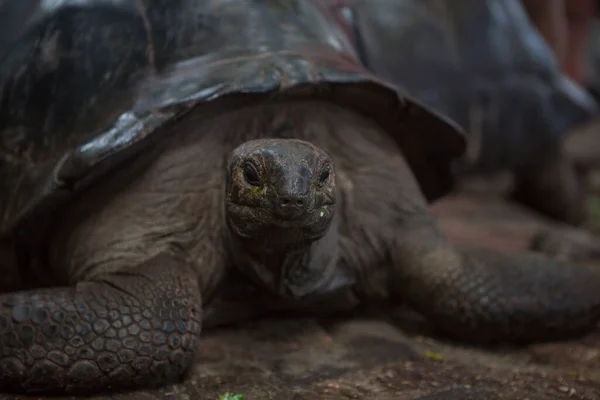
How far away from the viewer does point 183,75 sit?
2.47 m

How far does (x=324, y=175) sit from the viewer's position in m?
2.25

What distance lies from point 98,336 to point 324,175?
81 centimetres

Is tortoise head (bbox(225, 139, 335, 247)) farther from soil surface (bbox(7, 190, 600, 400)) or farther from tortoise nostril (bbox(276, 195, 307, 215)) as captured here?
soil surface (bbox(7, 190, 600, 400))

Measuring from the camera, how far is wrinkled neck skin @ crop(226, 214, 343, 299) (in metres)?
2.33

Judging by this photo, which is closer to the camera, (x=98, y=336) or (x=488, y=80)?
(x=98, y=336)

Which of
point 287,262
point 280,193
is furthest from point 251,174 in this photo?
point 287,262

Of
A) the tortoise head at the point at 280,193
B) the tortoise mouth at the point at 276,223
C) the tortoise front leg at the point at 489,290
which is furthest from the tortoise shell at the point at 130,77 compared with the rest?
the tortoise front leg at the point at 489,290

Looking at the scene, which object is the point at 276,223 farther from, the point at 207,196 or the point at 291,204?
the point at 207,196

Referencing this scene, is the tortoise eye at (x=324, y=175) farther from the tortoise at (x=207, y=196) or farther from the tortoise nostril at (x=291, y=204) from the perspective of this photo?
the tortoise nostril at (x=291, y=204)

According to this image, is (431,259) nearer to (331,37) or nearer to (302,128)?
(302,128)

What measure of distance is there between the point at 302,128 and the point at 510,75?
261cm

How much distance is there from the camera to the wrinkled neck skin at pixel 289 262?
2.33 meters

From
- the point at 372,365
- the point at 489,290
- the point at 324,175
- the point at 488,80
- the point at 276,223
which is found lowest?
the point at 372,365

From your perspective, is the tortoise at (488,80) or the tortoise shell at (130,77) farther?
the tortoise at (488,80)
